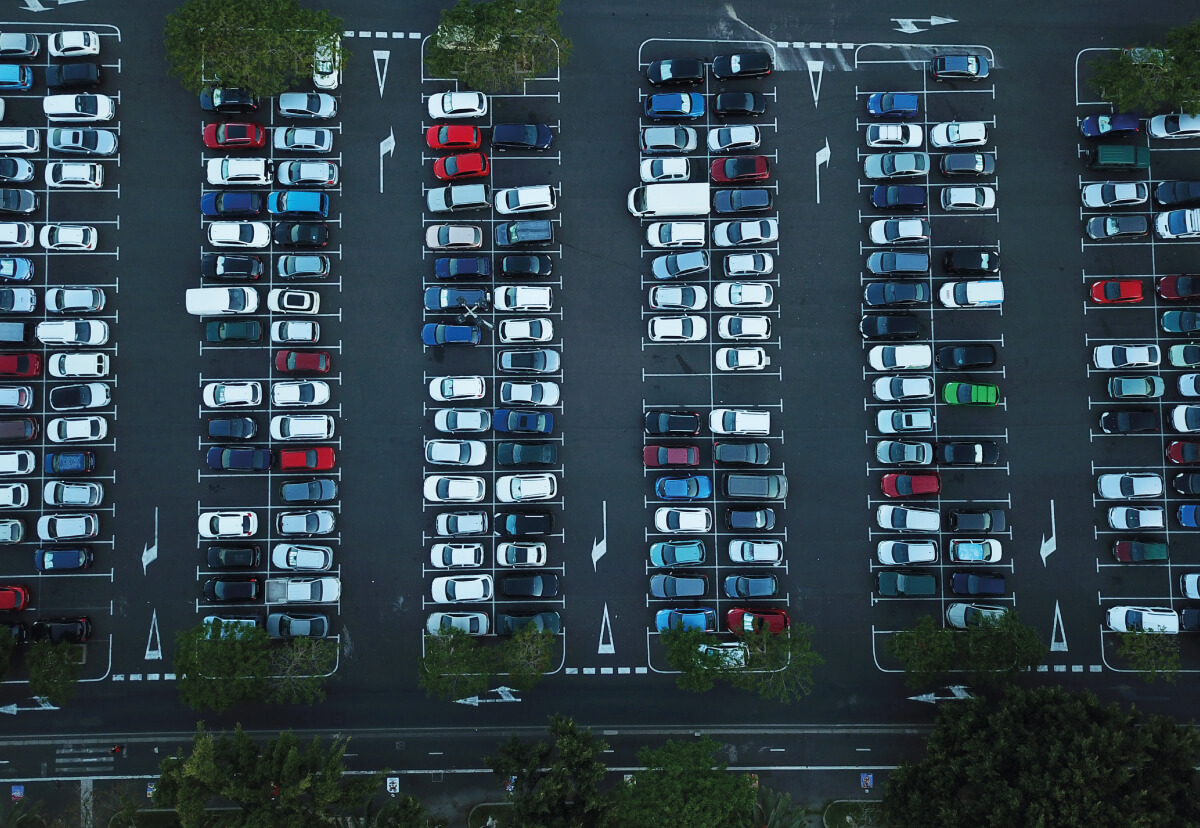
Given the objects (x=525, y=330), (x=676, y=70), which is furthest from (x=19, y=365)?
(x=676, y=70)

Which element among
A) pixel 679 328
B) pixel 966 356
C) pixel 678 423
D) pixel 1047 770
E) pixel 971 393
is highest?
pixel 679 328

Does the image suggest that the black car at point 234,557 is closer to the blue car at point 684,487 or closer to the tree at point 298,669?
the tree at point 298,669

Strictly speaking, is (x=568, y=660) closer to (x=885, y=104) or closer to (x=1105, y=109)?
(x=885, y=104)

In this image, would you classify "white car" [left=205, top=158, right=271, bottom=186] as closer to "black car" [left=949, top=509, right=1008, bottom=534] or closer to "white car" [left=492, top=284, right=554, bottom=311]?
"white car" [left=492, top=284, right=554, bottom=311]

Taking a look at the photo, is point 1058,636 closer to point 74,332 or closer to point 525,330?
point 525,330

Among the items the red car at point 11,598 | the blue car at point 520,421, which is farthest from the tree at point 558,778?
the red car at point 11,598

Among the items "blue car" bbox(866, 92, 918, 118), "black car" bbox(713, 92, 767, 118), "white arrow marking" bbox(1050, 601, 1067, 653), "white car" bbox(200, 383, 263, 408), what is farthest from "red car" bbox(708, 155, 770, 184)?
"white arrow marking" bbox(1050, 601, 1067, 653)

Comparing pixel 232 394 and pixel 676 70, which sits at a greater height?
pixel 676 70

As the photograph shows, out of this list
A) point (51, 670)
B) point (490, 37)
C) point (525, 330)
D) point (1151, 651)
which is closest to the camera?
point (51, 670)
